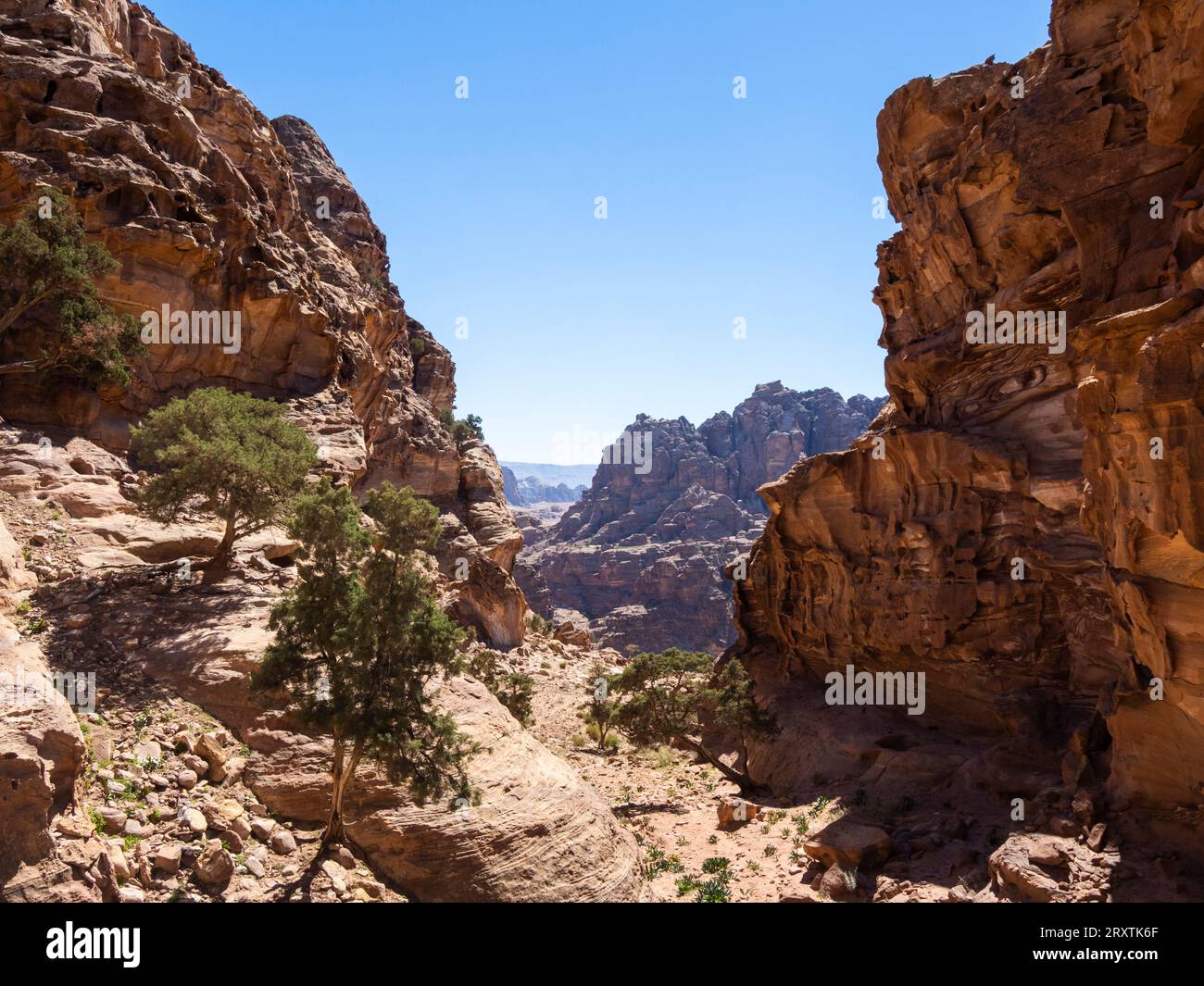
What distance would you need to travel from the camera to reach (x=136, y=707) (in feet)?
54.1

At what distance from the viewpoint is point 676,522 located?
6132 inches

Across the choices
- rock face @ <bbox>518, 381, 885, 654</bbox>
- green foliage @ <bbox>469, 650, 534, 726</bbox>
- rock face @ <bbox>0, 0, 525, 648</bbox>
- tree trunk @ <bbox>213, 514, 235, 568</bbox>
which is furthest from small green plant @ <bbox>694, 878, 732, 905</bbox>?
rock face @ <bbox>518, 381, 885, 654</bbox>

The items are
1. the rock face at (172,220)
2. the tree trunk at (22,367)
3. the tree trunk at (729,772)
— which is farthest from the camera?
the tree trunk at (729,772)

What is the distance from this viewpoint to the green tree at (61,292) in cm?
2275

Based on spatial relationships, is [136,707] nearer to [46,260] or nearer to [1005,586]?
[46,260]

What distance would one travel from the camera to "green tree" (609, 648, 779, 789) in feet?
110

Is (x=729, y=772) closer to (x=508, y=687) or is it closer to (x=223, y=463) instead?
(x=508, y=687)

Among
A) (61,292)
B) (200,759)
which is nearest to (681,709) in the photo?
(200,759)

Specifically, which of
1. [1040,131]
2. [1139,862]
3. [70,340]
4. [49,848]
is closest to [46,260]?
[70,340]

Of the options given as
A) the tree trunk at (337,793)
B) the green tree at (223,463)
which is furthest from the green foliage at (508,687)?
the tree trunk at (337,793)

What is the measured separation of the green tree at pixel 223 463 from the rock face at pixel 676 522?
3285 inches

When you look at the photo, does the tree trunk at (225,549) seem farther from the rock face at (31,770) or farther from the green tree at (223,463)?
the rock face at (31,770)

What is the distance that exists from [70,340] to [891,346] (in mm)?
36671
